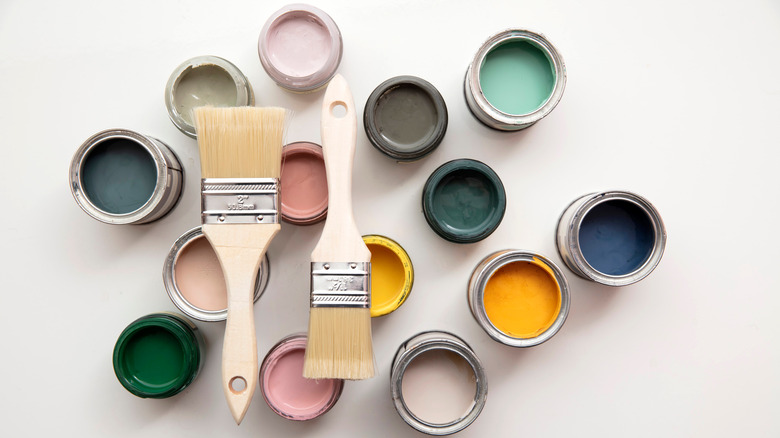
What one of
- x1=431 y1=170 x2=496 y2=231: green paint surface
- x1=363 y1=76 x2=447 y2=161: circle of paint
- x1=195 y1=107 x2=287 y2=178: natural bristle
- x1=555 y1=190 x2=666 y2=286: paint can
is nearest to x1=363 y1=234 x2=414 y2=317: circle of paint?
x1=431 y1=170 x2=496 y2=231: green paint surface

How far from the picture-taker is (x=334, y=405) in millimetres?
1669

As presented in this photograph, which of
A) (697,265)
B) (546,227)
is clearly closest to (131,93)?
(546,227)

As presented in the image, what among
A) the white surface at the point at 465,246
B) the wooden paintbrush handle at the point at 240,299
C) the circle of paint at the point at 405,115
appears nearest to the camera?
the wooden paintbrush handle at the point at 240,299

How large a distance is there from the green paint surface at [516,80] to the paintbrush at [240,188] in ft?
2.50

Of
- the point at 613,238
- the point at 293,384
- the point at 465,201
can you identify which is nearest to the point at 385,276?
the point at 465,201

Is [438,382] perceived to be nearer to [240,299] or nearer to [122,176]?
[240,299]

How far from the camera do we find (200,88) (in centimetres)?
164

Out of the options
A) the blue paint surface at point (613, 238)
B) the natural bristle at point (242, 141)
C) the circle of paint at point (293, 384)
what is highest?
the natural bristle at point (242, 141)

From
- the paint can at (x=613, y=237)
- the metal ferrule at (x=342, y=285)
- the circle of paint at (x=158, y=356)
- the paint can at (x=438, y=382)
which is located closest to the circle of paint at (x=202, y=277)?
the circle of paint at (x=158, y=356)

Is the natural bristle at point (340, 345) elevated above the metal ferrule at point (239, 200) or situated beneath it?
situated beneath

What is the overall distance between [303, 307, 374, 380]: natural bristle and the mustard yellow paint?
49 cm

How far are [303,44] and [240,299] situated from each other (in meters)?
0.92

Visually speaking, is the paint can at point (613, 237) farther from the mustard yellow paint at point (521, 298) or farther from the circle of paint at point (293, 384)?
the circle of paint at point (293, 384)

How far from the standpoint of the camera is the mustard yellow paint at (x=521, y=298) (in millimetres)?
1615
